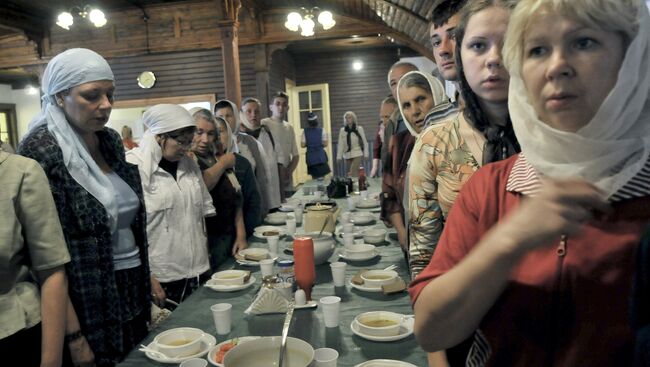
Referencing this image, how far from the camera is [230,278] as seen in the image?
2379 mm

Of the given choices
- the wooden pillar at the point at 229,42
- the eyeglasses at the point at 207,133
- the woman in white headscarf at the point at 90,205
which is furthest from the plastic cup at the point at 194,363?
the wooden pillar at the point at 229,42

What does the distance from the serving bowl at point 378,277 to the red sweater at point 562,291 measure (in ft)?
4.16

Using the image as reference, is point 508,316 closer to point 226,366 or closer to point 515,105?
point 515,105

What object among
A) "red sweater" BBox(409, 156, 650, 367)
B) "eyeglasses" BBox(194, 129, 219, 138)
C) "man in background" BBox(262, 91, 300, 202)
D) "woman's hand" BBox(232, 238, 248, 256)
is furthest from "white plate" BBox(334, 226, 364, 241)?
"man in background" BBox(262, 91, 300, 202)

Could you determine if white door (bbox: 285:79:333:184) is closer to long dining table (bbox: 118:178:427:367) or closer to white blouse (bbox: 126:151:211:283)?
white blouse (bbox: 126:151:211:283)

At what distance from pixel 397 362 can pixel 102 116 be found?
5.34 ft

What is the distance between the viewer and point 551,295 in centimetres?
84

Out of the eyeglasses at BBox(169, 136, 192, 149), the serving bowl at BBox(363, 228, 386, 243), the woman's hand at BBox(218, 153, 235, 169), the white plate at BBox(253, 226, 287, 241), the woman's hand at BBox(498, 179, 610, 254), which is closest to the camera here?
the woman's hand at BBox(498, 179, 610, 254)

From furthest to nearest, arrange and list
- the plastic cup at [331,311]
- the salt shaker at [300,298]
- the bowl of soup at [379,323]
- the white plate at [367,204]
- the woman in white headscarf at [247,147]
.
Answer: the woman in white headscarf at [247,147] → the white plate at [367,204] → the salt shaker at [300,298] → the plastic cup at [331,311] → the bowl of soup at [379,323]

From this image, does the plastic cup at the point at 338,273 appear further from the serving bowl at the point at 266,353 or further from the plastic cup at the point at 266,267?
the serving bowl at the point at 266,353

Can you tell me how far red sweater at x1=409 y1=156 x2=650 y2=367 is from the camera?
80cm

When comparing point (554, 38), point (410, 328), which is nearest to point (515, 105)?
point (554, 38)

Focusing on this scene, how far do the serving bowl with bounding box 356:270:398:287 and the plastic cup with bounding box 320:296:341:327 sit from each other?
1.37 ft

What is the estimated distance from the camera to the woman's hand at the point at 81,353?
1.91m
